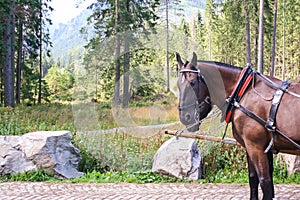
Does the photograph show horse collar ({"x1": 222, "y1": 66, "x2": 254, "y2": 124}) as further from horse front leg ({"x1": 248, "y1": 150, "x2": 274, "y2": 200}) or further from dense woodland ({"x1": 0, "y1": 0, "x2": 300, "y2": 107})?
dense woodland ({"x1": 0, "y1": 0, "x2": 300, "y2": 107})

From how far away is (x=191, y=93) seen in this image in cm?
401

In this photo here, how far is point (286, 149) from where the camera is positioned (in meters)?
3.91

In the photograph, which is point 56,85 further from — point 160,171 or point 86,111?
point 160,171

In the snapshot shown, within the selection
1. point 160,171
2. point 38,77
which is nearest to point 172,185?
point 160,171

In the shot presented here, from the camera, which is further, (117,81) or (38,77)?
(38,77)

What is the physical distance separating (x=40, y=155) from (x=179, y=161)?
8.41 feet

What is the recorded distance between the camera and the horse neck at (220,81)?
412cm

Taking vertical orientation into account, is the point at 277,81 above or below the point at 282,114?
above

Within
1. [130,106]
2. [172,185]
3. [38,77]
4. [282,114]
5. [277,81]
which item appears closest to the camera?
[282,114]

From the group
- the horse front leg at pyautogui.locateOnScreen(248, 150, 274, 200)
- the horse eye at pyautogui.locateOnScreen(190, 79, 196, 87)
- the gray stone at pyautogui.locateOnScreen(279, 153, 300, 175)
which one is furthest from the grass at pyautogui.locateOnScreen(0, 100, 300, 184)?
the horse eye at pyautogui.locateOnScreen(190, 79, 196, 87)

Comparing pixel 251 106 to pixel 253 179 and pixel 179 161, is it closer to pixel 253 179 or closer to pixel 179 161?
pixel 253 179

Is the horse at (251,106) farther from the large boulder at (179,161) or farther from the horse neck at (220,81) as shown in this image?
the large boulder at (179,161)

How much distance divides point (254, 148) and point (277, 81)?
81cm

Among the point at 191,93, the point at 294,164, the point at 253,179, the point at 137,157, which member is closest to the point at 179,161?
the point at 137,157
